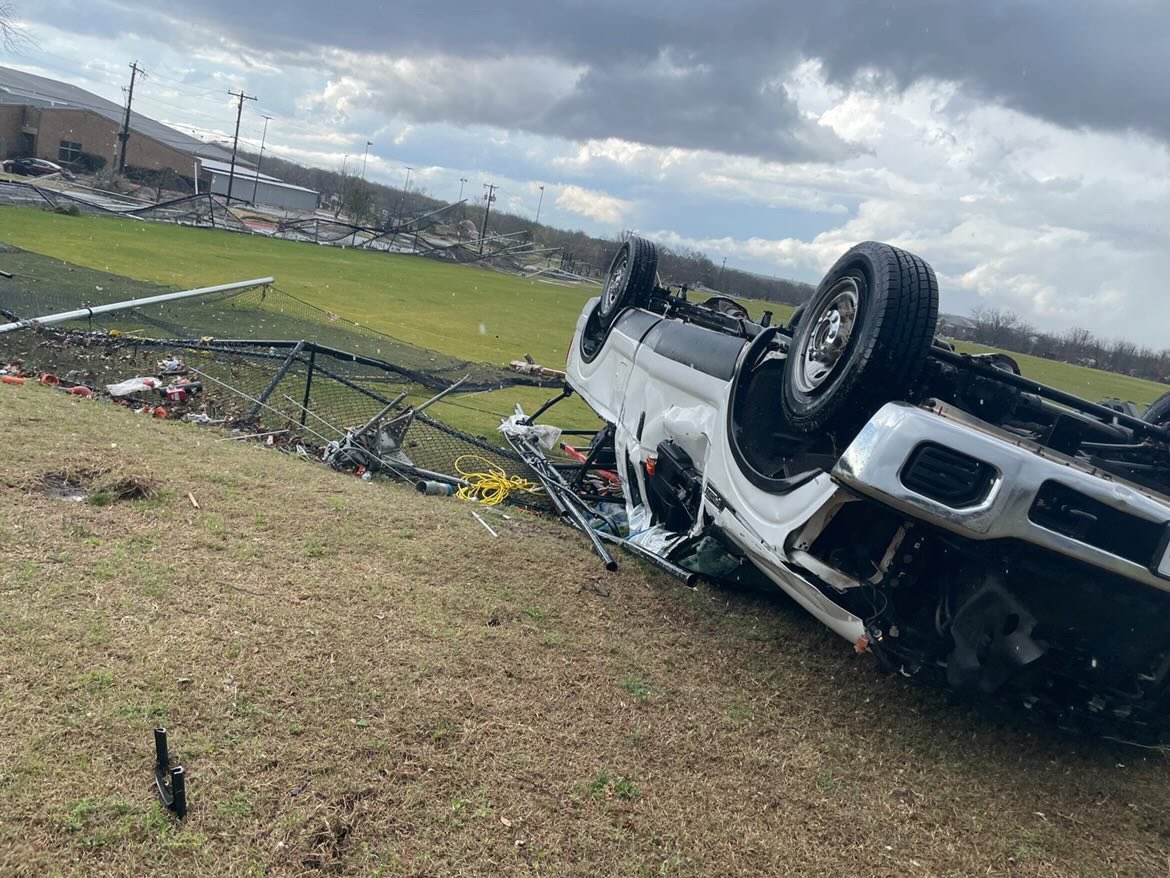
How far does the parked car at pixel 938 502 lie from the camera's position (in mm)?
3215

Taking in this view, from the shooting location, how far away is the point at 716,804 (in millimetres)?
3244

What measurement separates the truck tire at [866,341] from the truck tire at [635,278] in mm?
3814

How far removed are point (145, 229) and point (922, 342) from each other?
36.7 meters

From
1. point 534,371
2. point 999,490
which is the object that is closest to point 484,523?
point 999,490

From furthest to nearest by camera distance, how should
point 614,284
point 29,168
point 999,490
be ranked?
point 29,168, point 614,284, point 999,490

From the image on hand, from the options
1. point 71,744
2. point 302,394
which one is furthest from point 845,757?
point 302,394

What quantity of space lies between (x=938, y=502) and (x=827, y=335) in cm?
130

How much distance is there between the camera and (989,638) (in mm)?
3512

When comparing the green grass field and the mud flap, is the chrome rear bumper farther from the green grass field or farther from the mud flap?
the green grass field

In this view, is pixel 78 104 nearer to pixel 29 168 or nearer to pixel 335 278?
pixel 29 168

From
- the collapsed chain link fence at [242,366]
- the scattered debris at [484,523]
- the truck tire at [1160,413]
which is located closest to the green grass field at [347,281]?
the collapsed chain link fence at [242,366]

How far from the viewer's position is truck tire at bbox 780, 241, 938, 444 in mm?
3770

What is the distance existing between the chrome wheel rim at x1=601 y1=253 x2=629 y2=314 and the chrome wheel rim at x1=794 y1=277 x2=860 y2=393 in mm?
3891

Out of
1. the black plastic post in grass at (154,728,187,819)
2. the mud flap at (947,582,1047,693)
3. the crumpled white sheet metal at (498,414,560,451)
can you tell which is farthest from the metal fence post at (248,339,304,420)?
the mud flap at (947,582,1047,693)
